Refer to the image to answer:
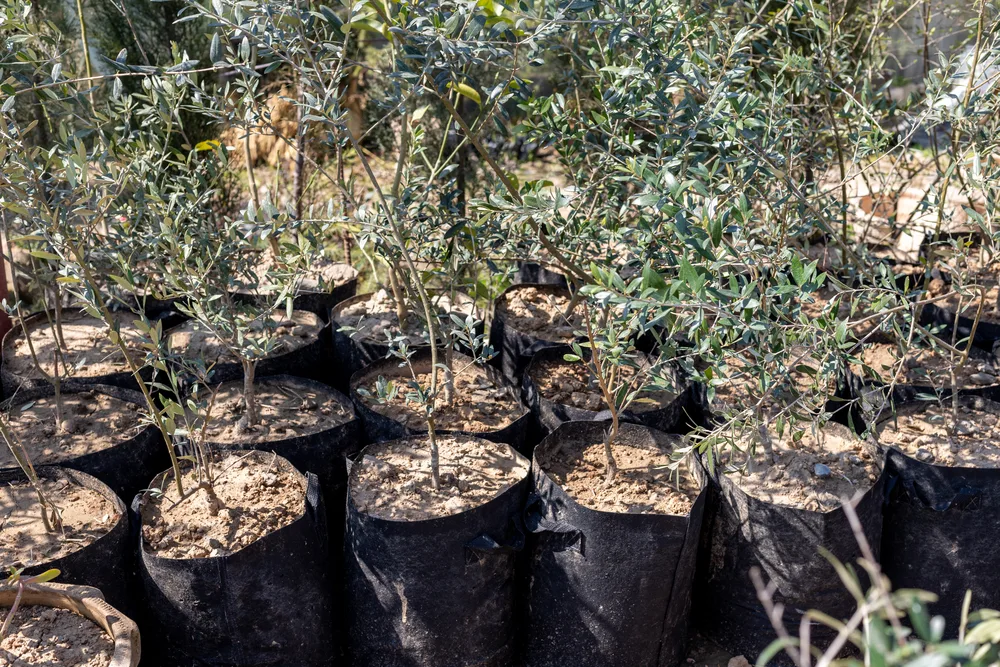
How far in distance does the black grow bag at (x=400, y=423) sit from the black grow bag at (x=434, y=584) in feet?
0.96

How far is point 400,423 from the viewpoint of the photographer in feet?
8.27

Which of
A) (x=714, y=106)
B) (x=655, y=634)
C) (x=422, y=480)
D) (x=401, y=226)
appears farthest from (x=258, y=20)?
(x=655, y=634)

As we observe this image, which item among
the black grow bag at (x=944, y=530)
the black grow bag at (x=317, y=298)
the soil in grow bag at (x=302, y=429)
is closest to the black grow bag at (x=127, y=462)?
the soil in grow bag at (x=302, y=429)

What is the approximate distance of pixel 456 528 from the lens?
2.10 m

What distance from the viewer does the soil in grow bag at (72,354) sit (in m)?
2.77

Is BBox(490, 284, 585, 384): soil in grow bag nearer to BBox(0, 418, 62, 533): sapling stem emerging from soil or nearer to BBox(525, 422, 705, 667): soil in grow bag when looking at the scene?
BBox(525, 422, 705, 667): soil in grow bag

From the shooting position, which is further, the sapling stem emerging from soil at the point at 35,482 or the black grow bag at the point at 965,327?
the black grow bag at the point at 965,327

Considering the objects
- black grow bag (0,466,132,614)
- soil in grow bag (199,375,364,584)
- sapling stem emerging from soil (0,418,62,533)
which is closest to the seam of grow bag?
soil in grow bag (199,375,364,584)

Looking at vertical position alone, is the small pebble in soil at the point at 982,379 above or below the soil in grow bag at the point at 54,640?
above

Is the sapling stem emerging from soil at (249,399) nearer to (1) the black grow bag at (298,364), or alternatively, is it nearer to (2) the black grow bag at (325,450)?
(2) the black grow bag at (325,450)

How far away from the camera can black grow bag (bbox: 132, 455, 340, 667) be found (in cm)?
201

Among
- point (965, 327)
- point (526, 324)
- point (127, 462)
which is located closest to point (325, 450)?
point (127, 462)

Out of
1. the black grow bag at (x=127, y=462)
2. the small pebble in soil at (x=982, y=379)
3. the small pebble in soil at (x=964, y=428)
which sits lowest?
the black grow bag at (x=127, y=462)

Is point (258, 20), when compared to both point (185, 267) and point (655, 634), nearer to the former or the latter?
point (185, 267)
